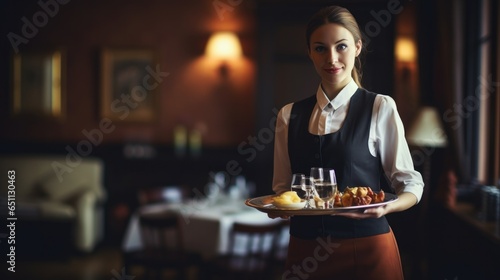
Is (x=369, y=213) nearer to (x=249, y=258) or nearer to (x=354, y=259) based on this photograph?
(x=354, y=259)

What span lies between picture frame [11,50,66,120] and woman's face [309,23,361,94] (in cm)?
625

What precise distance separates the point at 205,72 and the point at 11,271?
285cm

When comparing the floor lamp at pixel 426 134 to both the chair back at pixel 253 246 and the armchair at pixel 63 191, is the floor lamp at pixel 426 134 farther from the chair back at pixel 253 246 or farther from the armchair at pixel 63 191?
the armchair at pixel 63 191

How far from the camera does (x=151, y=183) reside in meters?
7.02

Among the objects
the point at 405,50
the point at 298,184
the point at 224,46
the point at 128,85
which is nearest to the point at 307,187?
the point at 298,184

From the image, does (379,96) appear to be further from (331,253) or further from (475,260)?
(475,260)

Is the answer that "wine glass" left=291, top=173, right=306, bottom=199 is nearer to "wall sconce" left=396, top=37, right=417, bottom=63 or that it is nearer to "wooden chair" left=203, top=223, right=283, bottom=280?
"wooden chair" left=203, top=223, right=283, bottom=280

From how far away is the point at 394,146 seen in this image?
4.76ft

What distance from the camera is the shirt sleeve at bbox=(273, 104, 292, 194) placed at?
1578mm

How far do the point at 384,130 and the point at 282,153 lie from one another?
279 mm

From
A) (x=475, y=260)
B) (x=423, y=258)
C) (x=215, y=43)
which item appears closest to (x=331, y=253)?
A: (x=475, y=260)

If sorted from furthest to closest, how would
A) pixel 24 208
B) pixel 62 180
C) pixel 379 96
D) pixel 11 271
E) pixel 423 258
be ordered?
pixel 62 180, pixel 24 208, pixel 11 271, pixel 423 258, pixel 379 96

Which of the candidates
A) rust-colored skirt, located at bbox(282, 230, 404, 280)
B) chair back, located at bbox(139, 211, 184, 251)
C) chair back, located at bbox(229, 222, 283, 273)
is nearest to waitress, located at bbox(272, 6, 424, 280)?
rust-colored skirt, located at bbox(282, 230, 404, 280)

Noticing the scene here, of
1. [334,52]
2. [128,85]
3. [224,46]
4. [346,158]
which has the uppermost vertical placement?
[224,46]
